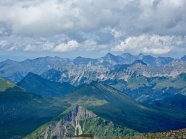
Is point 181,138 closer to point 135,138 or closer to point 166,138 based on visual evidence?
point 166,138

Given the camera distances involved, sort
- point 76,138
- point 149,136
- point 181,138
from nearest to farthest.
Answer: point 181,138, point 149,136, point 76,138

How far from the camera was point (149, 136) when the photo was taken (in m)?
126

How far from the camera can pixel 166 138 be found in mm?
116438

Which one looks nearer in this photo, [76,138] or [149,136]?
[149,136]

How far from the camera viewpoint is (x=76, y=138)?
456 feet

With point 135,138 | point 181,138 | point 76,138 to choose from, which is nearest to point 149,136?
point 135,138

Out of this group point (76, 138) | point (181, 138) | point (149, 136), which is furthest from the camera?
point (76, 138)

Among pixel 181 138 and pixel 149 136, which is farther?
pixel 149 136

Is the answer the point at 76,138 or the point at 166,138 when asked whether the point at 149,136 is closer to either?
the point at 166,138

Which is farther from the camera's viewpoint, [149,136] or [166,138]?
[149,136]

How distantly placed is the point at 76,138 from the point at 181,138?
4203cm

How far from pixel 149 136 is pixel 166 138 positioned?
10.8 metres

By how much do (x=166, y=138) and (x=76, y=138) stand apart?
121ft

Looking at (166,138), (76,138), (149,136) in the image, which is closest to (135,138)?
(149,136)
